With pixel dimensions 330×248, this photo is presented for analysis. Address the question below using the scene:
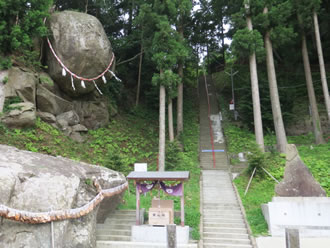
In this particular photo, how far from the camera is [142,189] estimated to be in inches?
378

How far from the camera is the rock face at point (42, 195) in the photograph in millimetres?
5816

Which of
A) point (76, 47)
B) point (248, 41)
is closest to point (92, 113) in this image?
point (76, 47)

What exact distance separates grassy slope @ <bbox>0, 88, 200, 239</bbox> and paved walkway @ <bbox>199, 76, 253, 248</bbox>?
45cm

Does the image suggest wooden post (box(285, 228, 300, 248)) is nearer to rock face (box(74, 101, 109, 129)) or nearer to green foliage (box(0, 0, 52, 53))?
green foliage (box(0, 0, 52, 53))

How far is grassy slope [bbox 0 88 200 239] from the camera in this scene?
12383 millimetres

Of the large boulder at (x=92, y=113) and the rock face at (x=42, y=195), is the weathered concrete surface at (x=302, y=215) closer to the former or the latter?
the rock face at (x=42, y=195)

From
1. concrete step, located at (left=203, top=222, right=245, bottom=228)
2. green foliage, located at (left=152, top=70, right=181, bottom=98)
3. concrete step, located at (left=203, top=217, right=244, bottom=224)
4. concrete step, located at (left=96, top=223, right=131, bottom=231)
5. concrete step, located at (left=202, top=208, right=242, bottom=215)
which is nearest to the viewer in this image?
concrete step, located at (left=96, top=223, right=131, bottom=231)

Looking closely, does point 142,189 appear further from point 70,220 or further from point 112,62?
point 112,62

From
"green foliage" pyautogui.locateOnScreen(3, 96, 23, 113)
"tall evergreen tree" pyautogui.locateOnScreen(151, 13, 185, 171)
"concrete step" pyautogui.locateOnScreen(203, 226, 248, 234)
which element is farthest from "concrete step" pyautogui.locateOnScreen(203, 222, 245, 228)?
"green foliage" pyautogui.locateOnScreen(3, 96, 23, 113)

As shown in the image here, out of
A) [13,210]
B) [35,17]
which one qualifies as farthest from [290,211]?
[35,17]

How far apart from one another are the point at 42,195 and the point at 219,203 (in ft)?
25.8

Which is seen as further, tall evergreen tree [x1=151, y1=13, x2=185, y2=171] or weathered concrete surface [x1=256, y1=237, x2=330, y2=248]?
tall evergreen tree [x1=151, y1=13, x2=185, y2=171]

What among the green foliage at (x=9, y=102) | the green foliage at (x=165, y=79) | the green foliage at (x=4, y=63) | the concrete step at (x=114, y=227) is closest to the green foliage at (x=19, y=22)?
the green foliage at (x=4, y=63)

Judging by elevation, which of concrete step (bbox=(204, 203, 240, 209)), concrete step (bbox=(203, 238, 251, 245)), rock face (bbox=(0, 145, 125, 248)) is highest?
rock face (bbox=(0, 145, 125, 248))
